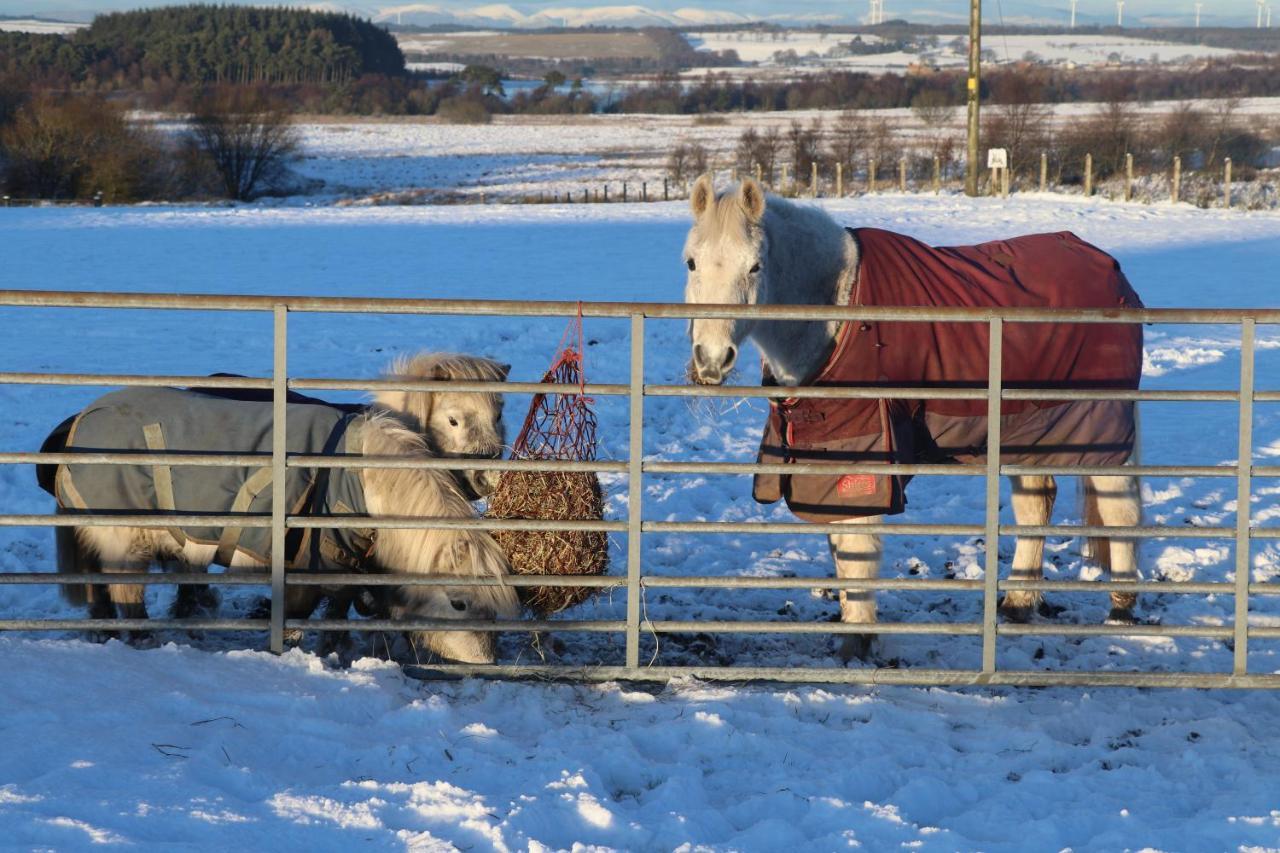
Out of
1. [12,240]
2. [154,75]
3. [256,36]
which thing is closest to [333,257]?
[12,240]

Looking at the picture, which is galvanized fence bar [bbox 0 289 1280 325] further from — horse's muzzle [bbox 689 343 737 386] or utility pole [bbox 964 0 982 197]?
utility pole [bbox 964 0 982 197]

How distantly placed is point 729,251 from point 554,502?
1134 mm

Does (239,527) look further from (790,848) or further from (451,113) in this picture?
(451,113)

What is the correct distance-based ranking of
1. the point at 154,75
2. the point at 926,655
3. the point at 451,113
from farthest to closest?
the point at 154,75, the point at 451,113, the point at 926,655

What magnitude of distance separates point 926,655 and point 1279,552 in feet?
7.80

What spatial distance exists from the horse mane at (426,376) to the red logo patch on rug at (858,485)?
4.31 ft

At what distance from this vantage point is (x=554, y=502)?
4.57 meters

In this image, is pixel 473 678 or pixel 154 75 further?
pixel 154 75

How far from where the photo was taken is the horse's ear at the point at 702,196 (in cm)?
480

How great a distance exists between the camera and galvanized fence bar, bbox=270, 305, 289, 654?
4379 millimetres

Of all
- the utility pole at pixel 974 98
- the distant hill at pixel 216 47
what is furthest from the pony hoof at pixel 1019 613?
the distant hill at pixel 216 47

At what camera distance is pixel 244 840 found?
9.98 feet

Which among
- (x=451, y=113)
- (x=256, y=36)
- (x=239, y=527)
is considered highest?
(x=256, y=36)

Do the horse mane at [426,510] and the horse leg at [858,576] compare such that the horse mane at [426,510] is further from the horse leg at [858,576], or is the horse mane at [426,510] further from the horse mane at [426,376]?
the horse leg at [858,576]
